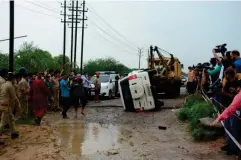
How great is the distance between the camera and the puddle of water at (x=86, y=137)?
833cm

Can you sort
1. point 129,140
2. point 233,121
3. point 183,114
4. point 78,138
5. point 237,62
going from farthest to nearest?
point 183,114 < point 78,138 < point 129,140 < point 237,62 < point 233,121

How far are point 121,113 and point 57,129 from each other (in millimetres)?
4956

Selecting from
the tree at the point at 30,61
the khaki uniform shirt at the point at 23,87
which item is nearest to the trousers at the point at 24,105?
the khaki uniform shirt at the point at 23,87

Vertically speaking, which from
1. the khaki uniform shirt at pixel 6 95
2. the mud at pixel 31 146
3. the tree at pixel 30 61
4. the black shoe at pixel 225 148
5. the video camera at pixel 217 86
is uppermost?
the tree at pixel 30 61

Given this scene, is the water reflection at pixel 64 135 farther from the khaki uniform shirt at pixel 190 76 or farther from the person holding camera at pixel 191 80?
the khaki uniform shirt at pixel 190 76

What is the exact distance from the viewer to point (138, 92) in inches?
611

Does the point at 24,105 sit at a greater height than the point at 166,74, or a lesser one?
lesser

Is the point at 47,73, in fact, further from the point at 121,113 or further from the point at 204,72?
the point at 204,72

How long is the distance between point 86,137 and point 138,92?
6.02 m

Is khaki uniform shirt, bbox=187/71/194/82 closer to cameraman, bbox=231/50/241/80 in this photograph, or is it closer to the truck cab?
the truck cab

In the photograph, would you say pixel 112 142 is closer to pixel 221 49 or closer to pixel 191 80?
pixel 221 49

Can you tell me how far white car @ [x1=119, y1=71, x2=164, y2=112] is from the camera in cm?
1557

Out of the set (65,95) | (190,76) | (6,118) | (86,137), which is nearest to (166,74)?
(190,76)

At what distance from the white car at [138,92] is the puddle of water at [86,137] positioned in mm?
3662
